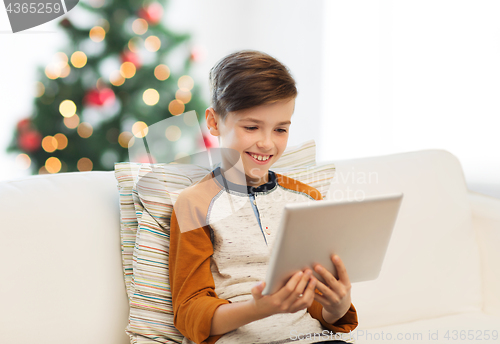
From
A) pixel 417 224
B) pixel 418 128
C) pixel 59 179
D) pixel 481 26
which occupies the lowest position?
pixel 417 224

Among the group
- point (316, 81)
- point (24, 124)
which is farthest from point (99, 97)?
point (316, 81)

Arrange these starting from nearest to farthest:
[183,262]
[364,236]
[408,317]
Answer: [364,236] → [183,262] → [408,317]

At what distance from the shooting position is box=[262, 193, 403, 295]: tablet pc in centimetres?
54

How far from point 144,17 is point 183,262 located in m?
1.60

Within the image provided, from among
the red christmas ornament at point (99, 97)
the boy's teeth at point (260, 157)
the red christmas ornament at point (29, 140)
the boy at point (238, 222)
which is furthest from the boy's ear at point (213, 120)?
the red christmas ornament at point (29, 140)

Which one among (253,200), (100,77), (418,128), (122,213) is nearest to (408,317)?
(253,200)

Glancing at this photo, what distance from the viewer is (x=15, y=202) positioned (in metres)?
0.85

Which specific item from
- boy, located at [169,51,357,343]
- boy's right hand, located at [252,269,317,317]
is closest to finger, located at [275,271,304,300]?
boy's right hand, located at [252,269,317,317]

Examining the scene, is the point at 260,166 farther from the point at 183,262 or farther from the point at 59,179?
the point at 59,179

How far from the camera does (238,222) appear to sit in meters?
0.81

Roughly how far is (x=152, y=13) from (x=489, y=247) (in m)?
1.75

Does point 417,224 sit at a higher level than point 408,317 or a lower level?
higher

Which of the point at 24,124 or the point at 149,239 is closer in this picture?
the point at 149,239

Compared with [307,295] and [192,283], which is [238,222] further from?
[307,295]
